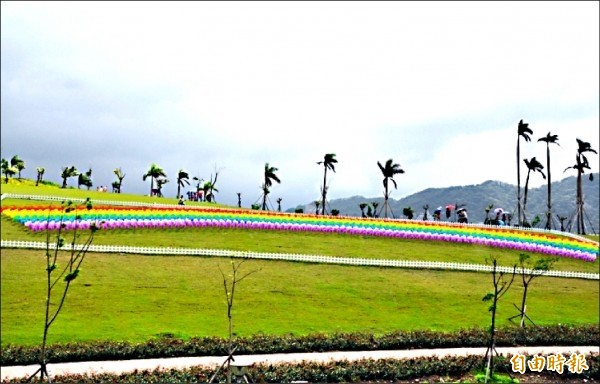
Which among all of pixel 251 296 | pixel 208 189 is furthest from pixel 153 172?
pixel 251 296

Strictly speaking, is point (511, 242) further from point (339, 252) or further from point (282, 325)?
point (282, 325)

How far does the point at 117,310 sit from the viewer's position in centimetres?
1745

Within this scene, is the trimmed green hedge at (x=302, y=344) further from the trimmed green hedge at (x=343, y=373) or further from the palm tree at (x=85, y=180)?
the palm tree at (x=85, y=180)

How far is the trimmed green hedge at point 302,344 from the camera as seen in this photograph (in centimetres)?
1383

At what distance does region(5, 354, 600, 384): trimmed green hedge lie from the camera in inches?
493

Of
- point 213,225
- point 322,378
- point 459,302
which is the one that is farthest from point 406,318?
point 213,225

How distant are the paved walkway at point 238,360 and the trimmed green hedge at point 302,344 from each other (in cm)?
32

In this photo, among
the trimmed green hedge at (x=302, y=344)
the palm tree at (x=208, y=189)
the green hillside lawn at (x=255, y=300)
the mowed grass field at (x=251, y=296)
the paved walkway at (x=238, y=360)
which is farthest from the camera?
the palm tree at (x=208, y=189)

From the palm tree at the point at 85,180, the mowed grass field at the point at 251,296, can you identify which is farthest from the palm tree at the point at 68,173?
the mowed grass field at the point at 251,296

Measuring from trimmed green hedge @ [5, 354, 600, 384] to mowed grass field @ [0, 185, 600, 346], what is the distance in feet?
9.62

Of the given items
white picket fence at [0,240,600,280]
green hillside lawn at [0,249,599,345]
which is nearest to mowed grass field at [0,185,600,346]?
green hillside lawn at [0,249,599,345]

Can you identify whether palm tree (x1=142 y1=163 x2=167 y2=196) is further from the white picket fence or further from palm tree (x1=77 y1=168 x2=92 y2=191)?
the white picket fence

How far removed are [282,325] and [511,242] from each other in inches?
803

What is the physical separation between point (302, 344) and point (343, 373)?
95.0 inches
